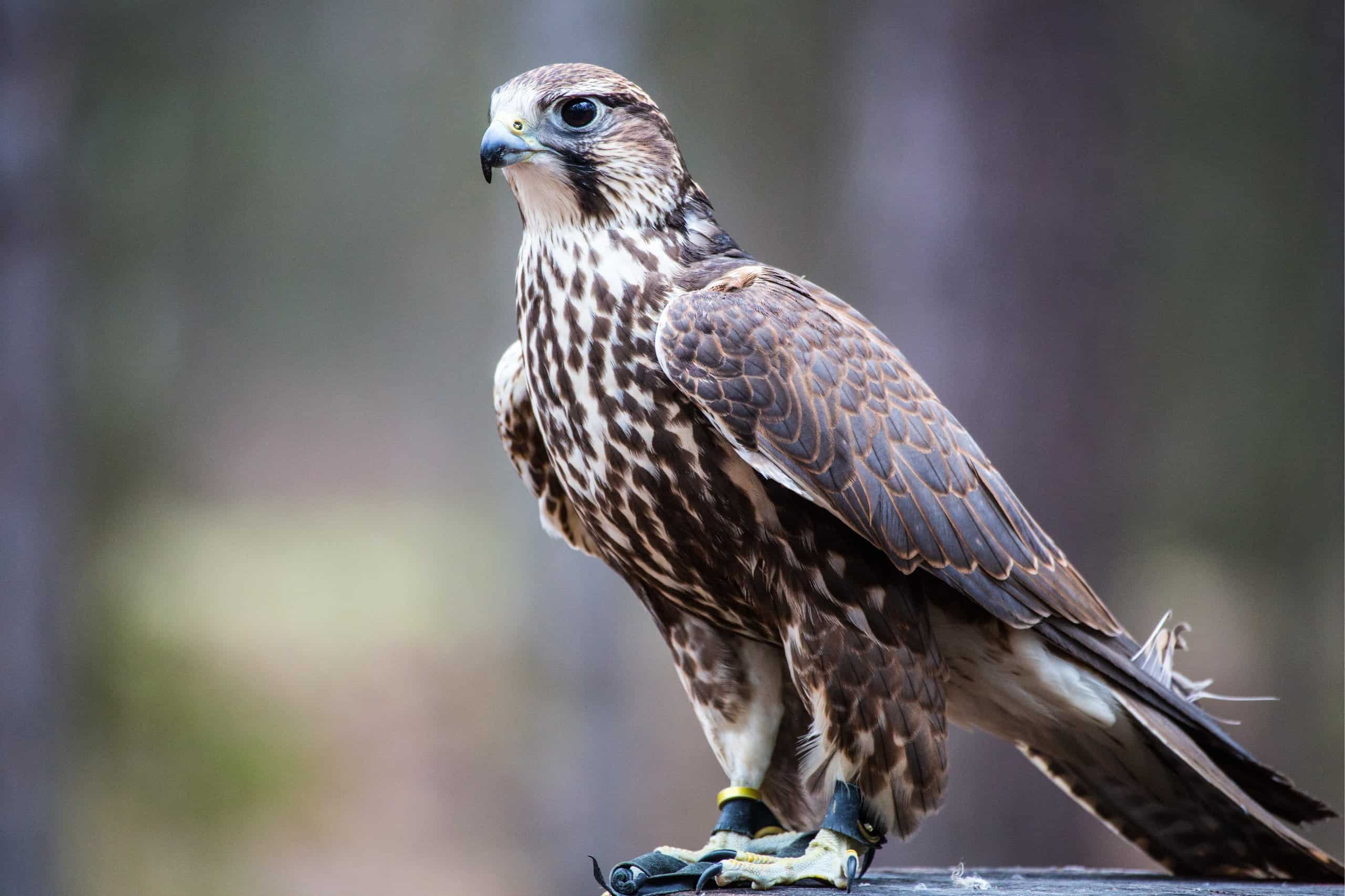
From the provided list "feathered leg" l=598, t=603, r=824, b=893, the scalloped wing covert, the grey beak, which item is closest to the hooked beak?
the grey beak

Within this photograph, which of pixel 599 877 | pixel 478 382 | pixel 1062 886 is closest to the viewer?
pixel 599 877

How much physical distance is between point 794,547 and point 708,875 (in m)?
0.57

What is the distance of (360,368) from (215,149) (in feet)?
5.65

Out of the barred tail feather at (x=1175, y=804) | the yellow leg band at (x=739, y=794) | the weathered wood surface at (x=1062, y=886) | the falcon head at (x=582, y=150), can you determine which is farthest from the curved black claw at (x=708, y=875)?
the falcon head at (x=582, y=150)

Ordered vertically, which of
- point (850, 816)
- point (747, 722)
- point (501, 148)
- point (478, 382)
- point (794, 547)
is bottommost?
point (850, 816)

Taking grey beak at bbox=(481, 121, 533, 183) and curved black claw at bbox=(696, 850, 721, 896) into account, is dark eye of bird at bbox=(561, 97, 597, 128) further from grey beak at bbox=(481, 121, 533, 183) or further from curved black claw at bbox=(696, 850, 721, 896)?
curved black claw at bbox=(696, 850, 721, 896)

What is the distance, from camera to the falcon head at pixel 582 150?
2137 millimetres

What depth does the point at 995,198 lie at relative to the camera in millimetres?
4121

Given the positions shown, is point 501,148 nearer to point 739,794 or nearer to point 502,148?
point 502,148

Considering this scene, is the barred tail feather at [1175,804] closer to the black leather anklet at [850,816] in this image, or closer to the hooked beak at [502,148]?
the black leather anklet at [850,816]

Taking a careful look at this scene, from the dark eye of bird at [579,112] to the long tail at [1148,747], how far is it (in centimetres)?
119

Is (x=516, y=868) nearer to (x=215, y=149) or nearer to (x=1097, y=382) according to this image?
(x=1097, y=382)

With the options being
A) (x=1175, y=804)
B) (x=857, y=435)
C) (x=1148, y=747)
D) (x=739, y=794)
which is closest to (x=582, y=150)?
(x=857, y=435)

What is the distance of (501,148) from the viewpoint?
2084 millimetres
